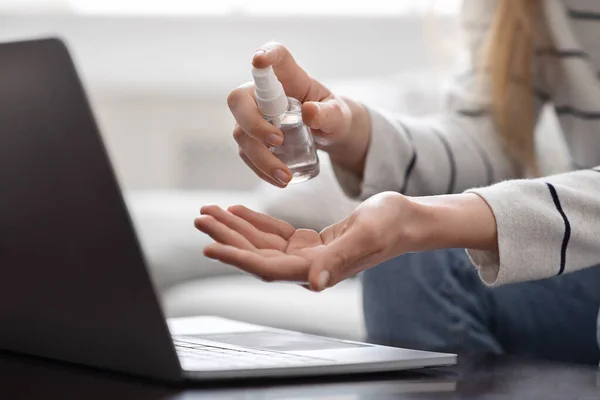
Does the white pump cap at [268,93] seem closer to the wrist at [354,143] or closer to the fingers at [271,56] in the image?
the fingers at [271,56]

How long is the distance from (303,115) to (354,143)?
23 cm

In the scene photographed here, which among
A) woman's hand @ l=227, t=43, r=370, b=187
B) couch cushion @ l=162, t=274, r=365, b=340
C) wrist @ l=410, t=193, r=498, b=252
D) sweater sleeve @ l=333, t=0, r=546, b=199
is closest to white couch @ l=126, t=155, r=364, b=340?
couch cushion @ l=162, t=274, r=365, b=340


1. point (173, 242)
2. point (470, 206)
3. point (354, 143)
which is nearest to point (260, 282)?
point (173, 242)

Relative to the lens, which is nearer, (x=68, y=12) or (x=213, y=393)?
(x=213, y=393)

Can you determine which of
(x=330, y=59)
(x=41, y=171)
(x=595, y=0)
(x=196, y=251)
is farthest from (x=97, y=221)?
(x=330, y=59)

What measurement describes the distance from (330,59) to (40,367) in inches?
70.7

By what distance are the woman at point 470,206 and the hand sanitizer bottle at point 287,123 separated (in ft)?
0.04

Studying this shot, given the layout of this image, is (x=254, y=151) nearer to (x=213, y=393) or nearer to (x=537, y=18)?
(x=213, y=393)

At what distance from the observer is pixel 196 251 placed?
159 centimetres

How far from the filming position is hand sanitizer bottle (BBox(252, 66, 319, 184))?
2.08 feet

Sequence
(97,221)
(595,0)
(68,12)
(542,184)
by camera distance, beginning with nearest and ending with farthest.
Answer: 1. (97,221)
2. (542,184)
3. (595,0)
4. (68,12)

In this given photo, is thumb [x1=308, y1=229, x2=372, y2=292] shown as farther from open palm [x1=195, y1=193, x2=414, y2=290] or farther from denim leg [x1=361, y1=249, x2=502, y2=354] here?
denim leg [x1=361, y1=249, x2=502, y2=354]

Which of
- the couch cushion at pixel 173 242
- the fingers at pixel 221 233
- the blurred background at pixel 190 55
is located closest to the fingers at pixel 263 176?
the fingers at pixel 221 233

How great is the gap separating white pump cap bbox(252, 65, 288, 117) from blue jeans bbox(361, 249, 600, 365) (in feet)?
0.96
